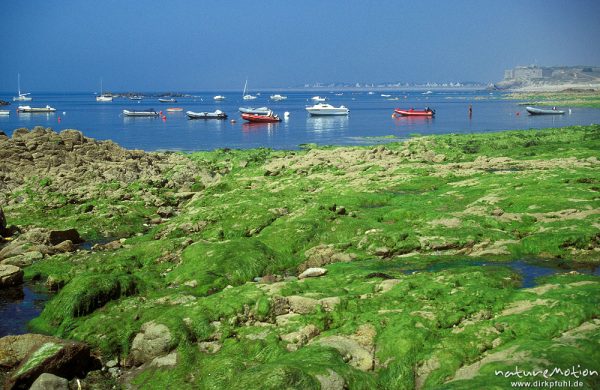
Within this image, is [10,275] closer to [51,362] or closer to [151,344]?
[51,362]

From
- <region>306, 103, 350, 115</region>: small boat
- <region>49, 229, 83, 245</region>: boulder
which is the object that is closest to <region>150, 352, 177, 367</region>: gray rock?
<region>49, 229, 83, 245</region>: boulder

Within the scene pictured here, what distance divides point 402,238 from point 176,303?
1043 centimetres

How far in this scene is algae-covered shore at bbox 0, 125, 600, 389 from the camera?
14.4m

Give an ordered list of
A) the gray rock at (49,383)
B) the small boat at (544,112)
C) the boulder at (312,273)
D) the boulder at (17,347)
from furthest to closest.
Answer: the small boat at (544,112), the boulder at (312,273), the boulder at (17,347), the gray rock at (49,383)

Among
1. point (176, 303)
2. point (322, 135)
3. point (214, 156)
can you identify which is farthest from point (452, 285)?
point (322, 135)

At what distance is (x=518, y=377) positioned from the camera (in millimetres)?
12086

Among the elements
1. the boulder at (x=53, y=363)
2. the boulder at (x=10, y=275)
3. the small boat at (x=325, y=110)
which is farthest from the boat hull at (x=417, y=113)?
the boulder at (x=53, y=363)

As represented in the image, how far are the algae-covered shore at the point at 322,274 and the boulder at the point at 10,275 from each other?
783 mm

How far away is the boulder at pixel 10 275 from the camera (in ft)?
74.8

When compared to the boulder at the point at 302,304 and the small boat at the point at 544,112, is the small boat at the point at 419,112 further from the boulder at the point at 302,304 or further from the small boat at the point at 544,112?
the boulder at the point at 302,304

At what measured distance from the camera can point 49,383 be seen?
14.5 metres

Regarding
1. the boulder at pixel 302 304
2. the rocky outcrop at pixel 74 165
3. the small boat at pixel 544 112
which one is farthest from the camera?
the small boat at pixel 544 112

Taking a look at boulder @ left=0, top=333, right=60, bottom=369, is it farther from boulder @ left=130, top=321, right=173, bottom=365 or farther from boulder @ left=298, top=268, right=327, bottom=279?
boulder @ left=298, top=268, right=327, bottom=279

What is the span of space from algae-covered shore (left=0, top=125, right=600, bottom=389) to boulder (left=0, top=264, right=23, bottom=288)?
2.57 feet
